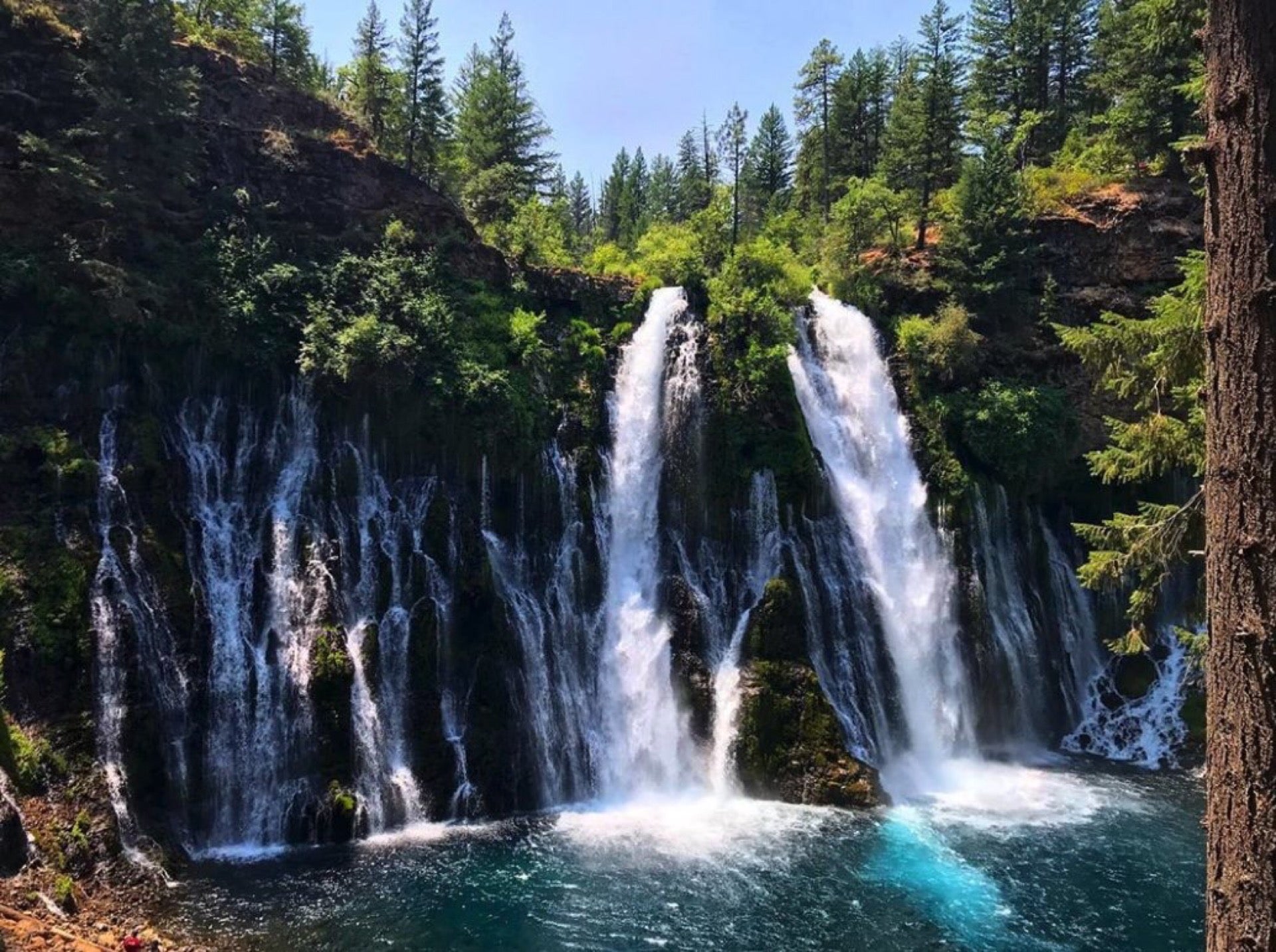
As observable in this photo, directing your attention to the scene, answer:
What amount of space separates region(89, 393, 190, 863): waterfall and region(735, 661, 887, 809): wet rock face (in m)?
12.7

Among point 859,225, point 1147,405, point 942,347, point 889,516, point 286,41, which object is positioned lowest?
point 889,516

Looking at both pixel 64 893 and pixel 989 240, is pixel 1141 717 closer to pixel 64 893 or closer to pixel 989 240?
pixel 989 240

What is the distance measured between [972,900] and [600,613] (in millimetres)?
11024

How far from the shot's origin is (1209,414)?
4090 millimetres

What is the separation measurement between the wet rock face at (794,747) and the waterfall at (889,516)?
2.37 metres

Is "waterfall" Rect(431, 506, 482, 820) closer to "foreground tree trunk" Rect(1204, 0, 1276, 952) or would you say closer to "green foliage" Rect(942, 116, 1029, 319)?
"foreground tree trunk" Rect(1204, 0, 1276, 952)

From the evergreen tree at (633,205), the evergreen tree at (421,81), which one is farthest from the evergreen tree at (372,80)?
the evergreen tree at (633,205)

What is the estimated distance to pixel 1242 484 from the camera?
3.82m

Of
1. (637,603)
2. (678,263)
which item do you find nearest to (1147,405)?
(637,603)

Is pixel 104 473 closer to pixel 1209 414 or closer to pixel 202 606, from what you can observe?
pixel 202 606

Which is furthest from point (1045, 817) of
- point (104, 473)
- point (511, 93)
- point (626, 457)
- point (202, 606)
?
point (511, 93)

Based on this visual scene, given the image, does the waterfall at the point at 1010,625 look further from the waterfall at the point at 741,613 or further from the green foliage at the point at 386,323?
the green foliage at the point at 386,323

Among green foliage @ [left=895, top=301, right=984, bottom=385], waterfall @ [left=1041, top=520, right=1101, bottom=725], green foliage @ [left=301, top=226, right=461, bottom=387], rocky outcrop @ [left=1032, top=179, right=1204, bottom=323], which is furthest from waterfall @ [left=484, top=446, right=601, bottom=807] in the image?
rocky outcrop @ [left=1032, top=179, right=1204, bottom=323]

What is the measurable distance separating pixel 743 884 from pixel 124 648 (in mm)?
13100
